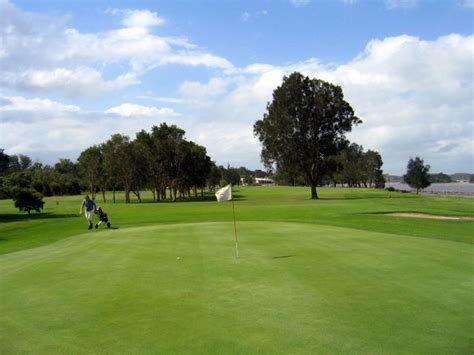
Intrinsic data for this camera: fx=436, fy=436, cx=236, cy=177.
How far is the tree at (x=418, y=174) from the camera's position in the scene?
140m

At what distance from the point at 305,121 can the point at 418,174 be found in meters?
86.2

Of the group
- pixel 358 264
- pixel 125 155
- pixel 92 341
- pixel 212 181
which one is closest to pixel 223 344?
pixel 92 341

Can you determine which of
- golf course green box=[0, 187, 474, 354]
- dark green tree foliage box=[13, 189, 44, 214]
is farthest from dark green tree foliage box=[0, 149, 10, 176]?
golf course green box=[0, 187, 474, 354]

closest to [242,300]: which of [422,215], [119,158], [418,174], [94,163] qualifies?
[422,215]

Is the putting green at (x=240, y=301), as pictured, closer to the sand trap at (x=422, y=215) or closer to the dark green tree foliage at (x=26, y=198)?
the sand trap at (x=422, y=215)

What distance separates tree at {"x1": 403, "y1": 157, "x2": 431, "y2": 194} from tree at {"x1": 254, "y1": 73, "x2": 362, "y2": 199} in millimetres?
81402

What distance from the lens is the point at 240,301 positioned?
8.51 metres

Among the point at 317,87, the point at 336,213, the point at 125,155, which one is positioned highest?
the point at 317,87

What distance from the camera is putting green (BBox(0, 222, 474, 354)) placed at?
21.6 feet

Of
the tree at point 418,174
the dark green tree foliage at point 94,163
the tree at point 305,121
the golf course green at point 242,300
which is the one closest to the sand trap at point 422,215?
the golf course green at point 242,300

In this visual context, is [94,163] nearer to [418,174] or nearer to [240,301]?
[240,301]

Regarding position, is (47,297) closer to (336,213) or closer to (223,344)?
(223,344)

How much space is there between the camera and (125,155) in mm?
81375

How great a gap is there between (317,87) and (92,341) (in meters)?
66.0
